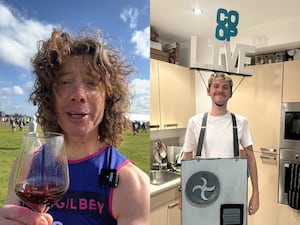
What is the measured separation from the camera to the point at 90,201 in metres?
0.77

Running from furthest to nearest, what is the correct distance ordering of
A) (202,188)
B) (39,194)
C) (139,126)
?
(202,188)
(139,126)
(39,194)

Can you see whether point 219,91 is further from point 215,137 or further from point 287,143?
point 287,143

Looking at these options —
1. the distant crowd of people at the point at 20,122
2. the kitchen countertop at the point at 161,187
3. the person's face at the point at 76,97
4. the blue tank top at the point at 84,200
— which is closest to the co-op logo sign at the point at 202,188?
the kitchen countertop at the point at 161,187

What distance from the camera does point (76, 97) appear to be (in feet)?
2.40

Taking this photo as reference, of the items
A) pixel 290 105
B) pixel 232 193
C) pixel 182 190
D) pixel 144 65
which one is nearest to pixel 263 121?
pixel 290 105

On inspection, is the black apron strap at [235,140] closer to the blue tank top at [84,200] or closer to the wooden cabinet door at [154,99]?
the wooden cabinet door at [154,99]

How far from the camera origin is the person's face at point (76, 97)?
722 mm

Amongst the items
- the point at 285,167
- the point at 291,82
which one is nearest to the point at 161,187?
the point at 285,167

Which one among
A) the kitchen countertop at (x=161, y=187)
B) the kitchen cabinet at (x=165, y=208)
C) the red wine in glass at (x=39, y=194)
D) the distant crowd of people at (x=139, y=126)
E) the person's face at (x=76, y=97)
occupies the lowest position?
the kitchen cabinet at (x=165, y=208)

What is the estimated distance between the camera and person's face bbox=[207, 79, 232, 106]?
51.2 inches

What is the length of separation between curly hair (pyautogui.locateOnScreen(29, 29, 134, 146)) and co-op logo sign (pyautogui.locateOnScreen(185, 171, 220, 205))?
588mm

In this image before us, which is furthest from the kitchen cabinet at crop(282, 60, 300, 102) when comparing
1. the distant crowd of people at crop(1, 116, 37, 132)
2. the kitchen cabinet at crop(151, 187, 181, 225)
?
the distant crowd of people at crop(1, 116, 37, 132)

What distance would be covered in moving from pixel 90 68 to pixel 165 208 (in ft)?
3.92

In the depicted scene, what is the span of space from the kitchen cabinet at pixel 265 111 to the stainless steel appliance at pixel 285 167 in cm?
4
